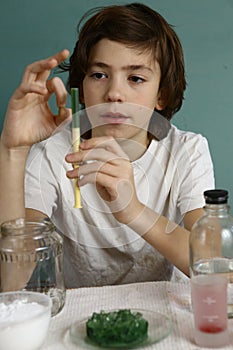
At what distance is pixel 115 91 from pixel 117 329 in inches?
23.6

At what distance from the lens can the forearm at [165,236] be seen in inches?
41.6

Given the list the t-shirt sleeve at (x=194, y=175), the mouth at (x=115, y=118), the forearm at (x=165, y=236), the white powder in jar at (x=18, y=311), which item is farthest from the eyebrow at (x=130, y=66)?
the white powder in jar at (x=18, y=311)

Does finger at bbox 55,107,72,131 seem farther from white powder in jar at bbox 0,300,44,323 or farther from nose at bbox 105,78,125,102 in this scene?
white powder in jar at bbox 0,300,44,323

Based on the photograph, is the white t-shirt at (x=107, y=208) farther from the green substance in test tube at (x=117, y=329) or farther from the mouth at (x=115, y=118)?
the green substance in test tube at (x=117, y=329)

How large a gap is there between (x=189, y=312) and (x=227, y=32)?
3.45 ft

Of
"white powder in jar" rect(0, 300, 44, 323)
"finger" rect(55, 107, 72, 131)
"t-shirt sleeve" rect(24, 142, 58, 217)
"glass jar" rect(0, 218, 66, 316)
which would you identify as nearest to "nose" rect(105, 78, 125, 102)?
"finger" rect(55, 107, 72, 131)

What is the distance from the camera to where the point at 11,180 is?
3.75ft

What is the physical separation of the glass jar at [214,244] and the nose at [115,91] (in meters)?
0.43

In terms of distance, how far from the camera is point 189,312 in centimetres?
85

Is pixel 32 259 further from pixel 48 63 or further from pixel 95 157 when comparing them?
pixel 48 63

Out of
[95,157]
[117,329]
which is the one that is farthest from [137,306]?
[95,157]

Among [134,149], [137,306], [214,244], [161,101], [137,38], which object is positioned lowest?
[137,306]

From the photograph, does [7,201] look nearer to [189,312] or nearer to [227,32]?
[189,312]

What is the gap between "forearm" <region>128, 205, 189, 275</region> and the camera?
3.46 feet
